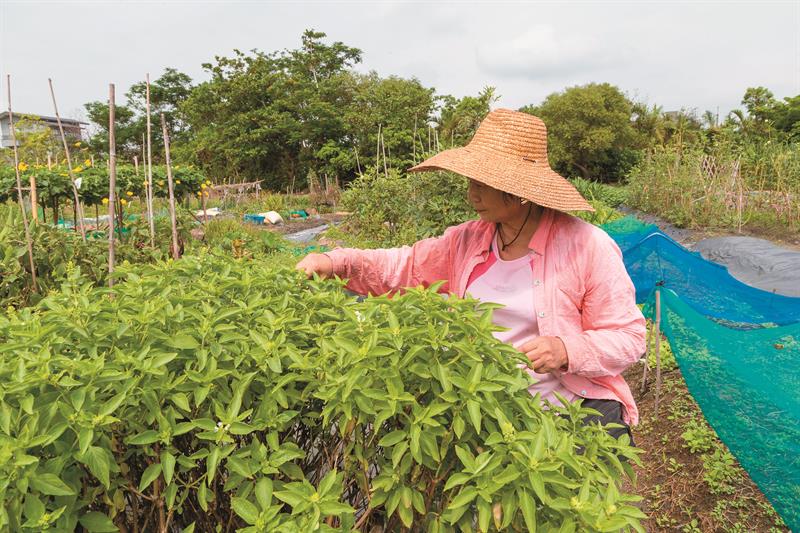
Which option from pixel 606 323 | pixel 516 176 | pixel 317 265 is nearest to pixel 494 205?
pixel 516 176

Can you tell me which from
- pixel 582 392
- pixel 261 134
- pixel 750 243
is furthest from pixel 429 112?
pixel 582 392

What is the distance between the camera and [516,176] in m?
1.81

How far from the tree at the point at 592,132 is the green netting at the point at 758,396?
83.6ft

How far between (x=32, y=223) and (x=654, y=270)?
15.3 feet

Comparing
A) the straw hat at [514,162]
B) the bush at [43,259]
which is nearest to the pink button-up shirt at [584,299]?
the straw hat at [514,162]

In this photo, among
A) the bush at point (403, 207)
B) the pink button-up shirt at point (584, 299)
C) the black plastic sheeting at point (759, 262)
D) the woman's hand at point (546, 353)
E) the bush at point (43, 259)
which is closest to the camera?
the woman's hand at point (546, 353)

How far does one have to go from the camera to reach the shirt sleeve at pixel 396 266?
6.60 feet

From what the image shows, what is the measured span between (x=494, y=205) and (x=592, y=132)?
27.5 metres

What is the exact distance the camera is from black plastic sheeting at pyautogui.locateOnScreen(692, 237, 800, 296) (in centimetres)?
595

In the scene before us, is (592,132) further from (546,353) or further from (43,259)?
(546,353)

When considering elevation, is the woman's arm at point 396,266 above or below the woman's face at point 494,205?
below

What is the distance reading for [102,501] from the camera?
109 centimetres

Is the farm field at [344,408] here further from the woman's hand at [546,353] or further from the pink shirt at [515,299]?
the pink shirt at [515,299]

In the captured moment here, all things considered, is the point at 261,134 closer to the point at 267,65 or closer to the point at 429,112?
the point at 267,65
